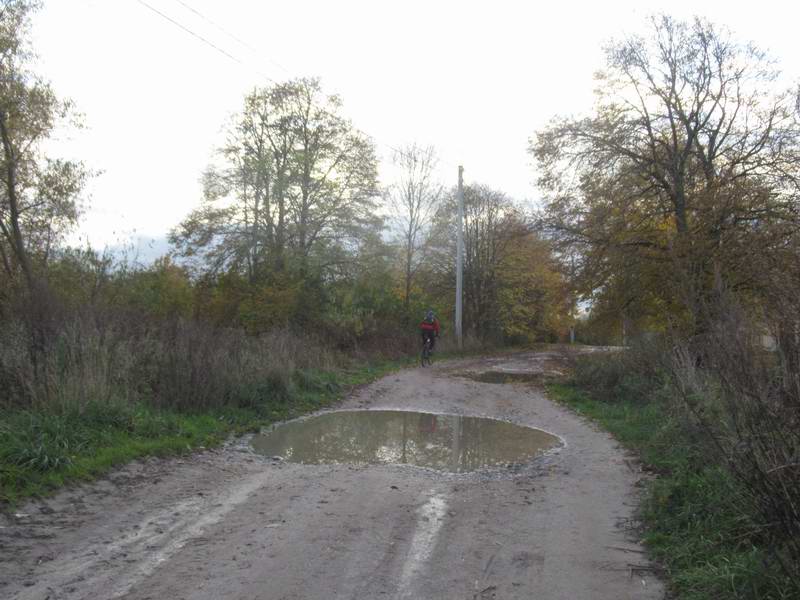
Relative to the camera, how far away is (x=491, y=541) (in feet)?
17.5

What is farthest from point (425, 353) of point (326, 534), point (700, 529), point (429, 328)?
point (700, 529)

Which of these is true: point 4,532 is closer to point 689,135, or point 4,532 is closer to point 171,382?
point 171,382

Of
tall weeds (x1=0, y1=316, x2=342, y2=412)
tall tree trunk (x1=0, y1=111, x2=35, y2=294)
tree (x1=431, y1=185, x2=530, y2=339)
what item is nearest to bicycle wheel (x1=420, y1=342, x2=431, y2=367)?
tall weeds (x1=0, y1=316, x2=342, y2=412)

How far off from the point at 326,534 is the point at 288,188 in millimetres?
24025

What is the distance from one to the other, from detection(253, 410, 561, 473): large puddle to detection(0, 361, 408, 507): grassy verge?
0.79 m

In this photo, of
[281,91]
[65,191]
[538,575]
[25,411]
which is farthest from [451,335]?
[538,575]

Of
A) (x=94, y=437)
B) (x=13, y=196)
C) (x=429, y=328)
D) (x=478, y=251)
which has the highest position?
(x=478, y=251)

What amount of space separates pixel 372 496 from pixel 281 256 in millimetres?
19332

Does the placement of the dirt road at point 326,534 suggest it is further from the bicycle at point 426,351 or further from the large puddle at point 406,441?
the bicycle at point 426,351

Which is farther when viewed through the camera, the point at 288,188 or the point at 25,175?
the point at 288,188

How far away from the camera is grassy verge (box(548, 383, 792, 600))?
13.1 feet

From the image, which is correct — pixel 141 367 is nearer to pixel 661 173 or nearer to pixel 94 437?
pixel 94 437

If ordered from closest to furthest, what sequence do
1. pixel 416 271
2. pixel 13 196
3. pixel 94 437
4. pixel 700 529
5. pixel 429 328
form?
pixel 700 529
pixel 94 437
pixel 13 196
pixel 429 328
pixel 416 271

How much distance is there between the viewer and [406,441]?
9.80m
